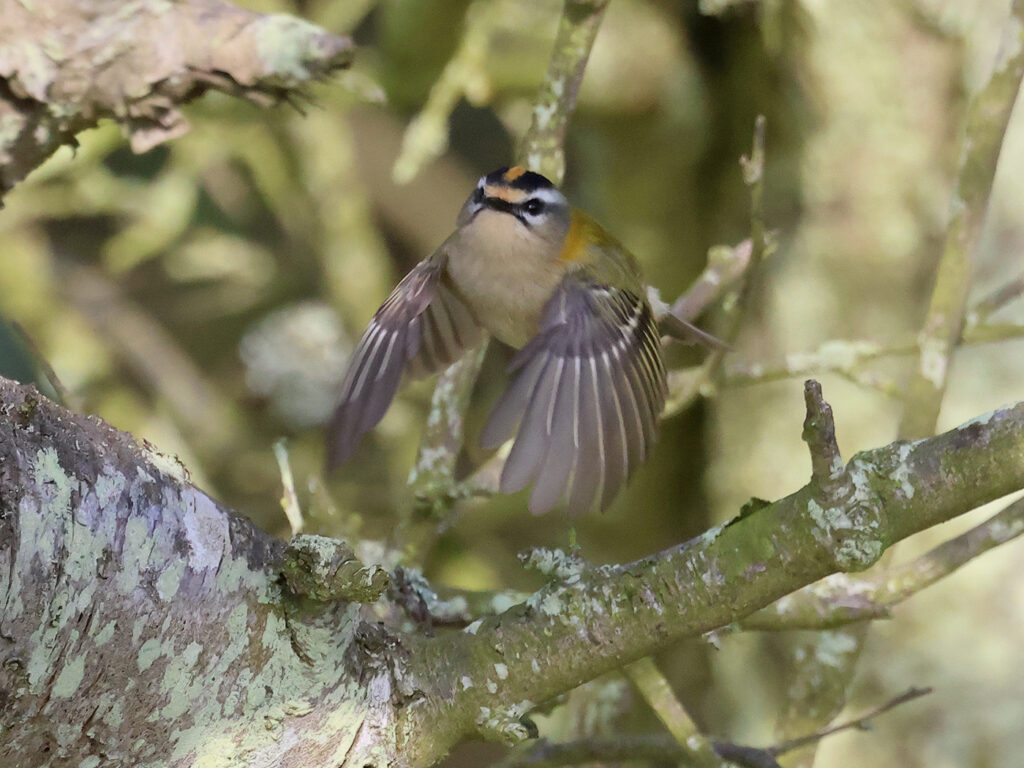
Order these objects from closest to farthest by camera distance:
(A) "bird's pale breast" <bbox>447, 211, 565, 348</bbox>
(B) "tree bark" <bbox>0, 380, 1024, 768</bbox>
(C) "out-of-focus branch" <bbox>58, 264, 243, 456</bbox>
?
(B) "tree bark" <bbox>0, 380, 1024, 768</bbox>, (A) "bird's pale breast" <bbox>447, 211, 565, 348</bbox>, (C) "out-of-focus branch" <bbox>58, 264, 243, 456</bbox>

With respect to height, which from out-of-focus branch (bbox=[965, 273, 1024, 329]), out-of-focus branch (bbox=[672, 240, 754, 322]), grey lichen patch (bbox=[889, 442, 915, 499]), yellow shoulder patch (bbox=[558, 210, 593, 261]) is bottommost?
out-of-focus branch (bbox=[672, 240, 754, 322])

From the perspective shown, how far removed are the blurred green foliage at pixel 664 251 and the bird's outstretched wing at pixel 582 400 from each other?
371mm

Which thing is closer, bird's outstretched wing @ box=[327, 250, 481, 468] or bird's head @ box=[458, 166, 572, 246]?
bird's outstretched wing @ box=[327, 250, 481, 468]

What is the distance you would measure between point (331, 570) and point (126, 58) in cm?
90

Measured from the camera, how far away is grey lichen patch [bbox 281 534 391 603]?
0.90 metres

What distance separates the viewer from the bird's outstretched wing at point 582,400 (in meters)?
1.21

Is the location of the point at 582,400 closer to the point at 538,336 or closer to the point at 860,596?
the point at 538,336

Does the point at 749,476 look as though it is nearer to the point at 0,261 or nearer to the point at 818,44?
the point at 818,44

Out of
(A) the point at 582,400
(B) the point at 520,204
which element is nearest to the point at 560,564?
(A) the point at 582,400

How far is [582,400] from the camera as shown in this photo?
1377 mm

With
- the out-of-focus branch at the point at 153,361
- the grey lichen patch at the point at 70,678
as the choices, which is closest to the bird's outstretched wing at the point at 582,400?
the grey lichen patch at the point at 70,678

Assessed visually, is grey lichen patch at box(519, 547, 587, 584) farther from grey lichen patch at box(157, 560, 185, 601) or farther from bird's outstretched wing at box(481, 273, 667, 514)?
grey lichen patch at box(157, 560, 185, 601)

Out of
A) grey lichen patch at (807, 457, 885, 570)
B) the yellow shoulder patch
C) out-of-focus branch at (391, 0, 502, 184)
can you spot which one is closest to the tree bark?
grey lichen patch at (807, 457, 885, 570)

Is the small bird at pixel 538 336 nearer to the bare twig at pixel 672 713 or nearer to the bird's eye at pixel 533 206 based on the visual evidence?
the bird's eye at pixel 533 206
